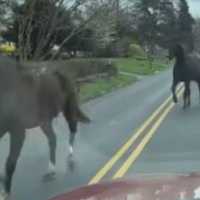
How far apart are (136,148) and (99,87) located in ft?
56.4

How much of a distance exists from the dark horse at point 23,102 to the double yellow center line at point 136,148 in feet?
2.78

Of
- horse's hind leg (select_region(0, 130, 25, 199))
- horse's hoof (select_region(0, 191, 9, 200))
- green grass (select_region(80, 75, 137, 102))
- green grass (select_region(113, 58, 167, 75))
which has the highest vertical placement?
horse's hind leg (select_region(0, 130, 25, 199))

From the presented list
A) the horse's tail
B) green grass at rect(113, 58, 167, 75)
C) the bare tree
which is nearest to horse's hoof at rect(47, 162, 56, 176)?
the horse's tail

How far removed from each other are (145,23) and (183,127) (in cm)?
7431

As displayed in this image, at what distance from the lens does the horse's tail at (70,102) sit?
9.82 m

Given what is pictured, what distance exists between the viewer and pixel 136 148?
39.1 feet

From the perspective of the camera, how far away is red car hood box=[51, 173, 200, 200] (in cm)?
370

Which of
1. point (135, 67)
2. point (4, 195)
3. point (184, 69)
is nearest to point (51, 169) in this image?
point (4, 195)

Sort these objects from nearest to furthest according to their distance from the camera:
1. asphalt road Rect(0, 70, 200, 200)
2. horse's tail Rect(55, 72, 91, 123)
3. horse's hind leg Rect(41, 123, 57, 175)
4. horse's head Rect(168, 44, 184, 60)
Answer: asphalt road Rect(0, 70, 200, 200) → horse's hind leg Rect(41, 123, 57, 175) → horse's tail Rect(55, 72, 91, 123) → horse's head Rect(168, 44, 184, 60)

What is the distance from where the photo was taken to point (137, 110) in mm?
19656

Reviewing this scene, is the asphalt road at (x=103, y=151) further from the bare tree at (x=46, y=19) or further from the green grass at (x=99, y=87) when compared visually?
the bare tree at (x=46, y=19)

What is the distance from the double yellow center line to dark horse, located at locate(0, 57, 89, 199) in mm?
848

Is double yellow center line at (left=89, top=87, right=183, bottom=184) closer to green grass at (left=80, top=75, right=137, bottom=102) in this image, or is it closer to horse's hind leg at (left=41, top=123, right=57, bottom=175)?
horse's hind leg at (left=41, top=123, right=57, bottom=175)

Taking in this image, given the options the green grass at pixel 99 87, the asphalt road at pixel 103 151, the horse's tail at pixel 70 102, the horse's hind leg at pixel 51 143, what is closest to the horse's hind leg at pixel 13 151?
the asphalt road at pixel 103 151
